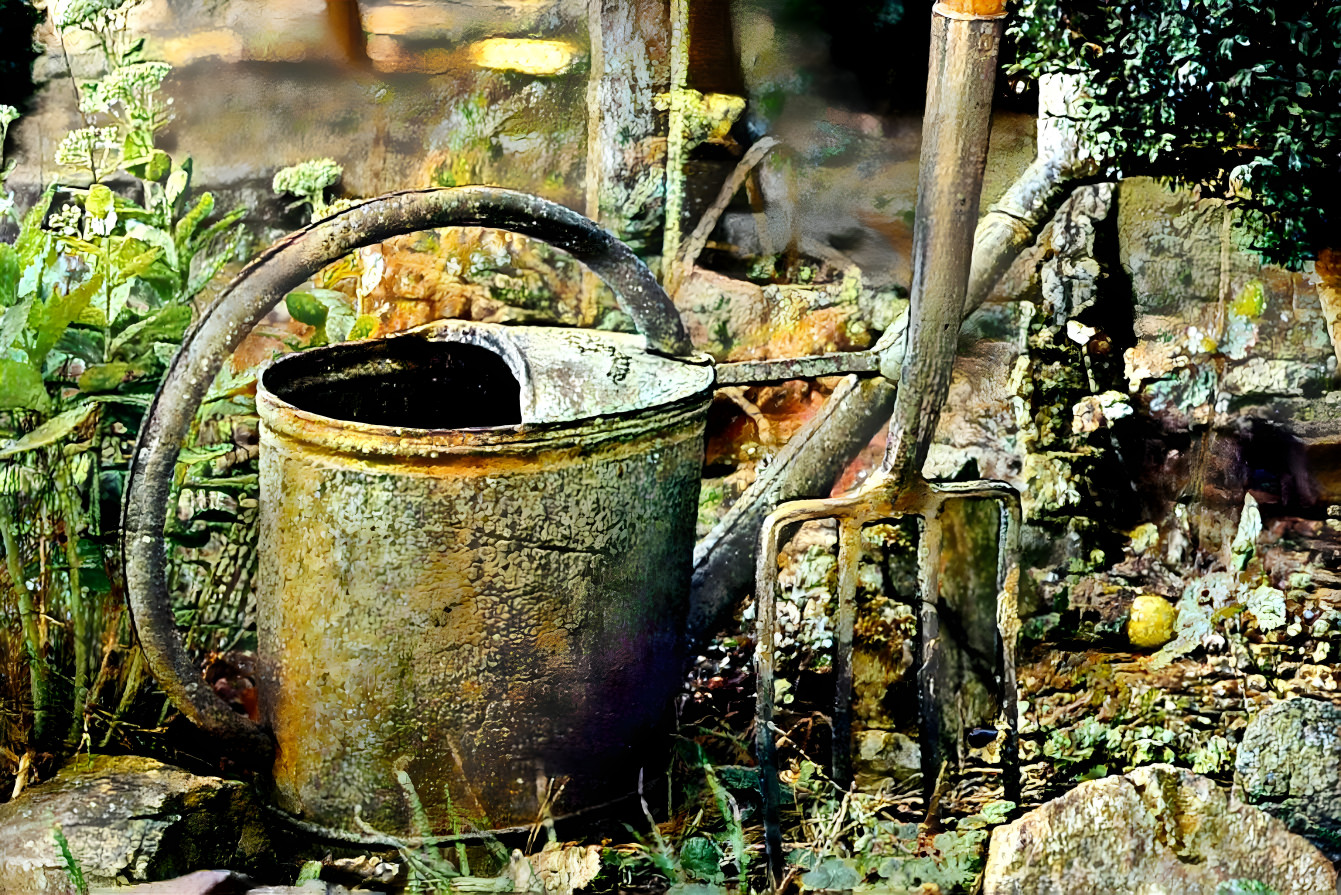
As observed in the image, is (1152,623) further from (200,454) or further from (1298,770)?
(200,454)

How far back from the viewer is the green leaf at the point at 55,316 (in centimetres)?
179

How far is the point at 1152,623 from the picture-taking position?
234 cm

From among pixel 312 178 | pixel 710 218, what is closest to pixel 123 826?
pixel 312 178

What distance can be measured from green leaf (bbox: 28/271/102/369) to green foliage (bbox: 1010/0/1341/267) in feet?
4.98

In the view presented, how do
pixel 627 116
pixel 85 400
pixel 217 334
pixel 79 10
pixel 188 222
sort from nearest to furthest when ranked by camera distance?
pixel 217 334
pixel 85 400
pixel 188 222
pixel 79 10
pixel 627 116

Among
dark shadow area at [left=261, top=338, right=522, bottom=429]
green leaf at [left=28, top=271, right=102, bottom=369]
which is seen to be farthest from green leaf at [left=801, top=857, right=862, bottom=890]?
green leaf at [left=28, top=271, right=102, bottom=369]

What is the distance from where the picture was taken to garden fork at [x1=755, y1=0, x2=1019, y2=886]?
1678 millimetres

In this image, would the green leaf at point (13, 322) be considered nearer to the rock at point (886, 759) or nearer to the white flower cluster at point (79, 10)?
the white flower cluster at point (79, 10)

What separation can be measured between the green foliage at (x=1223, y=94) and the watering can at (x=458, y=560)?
733 mm

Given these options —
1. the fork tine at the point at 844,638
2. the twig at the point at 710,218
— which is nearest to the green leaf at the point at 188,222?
the twig at the point at 710,218

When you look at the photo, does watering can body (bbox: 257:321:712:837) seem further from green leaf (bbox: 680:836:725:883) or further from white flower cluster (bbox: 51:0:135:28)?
white flower cluster (bbox: 51:0:135:28)

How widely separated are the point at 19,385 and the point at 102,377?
0.48 feet

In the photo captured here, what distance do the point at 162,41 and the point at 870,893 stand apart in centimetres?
200

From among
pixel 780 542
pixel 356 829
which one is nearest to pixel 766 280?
pixel 780 542
